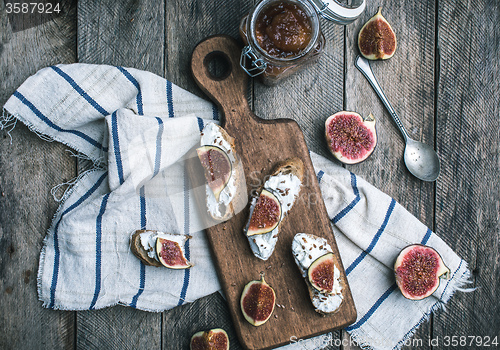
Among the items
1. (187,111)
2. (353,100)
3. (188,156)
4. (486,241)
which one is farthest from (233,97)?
(486,241)

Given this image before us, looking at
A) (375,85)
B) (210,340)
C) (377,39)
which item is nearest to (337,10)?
(377,39)

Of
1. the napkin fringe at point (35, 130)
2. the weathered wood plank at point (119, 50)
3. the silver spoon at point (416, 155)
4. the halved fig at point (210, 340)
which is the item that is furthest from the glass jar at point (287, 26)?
the halved fig at point (210, 340)

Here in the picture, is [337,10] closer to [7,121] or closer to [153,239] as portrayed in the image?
[153,239]

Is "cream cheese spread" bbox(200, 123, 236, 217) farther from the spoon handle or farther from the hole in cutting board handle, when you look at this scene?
the spoon handle

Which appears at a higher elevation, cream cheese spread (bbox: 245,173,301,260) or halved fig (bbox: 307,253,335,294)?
cream cheese spread (bbox: 245,173,301,260)

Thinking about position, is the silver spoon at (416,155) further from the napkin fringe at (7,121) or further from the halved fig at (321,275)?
the napkin fringe at (7,121)

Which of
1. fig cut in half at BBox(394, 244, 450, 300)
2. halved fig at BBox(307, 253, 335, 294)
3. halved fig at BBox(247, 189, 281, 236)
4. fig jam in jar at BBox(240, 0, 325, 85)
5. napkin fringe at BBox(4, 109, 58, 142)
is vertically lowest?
fig cut in half at BBox(394, 244, 450, 300)

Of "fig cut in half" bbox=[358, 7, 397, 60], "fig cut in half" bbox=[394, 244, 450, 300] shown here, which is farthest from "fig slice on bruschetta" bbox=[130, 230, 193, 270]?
"fig cut in half" bbox=[358, 7, 397, 60]
